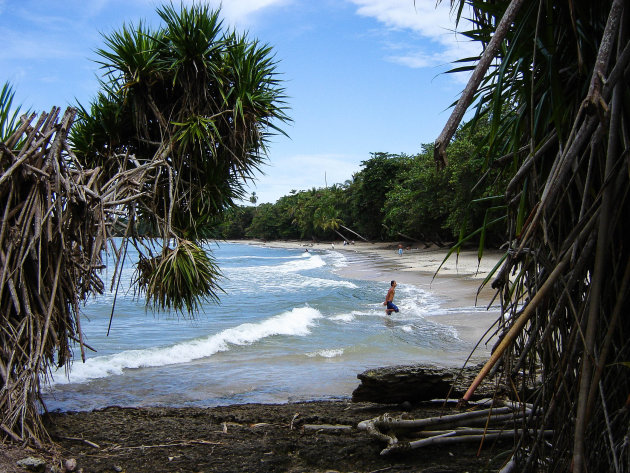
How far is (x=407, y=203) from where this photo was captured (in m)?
41.9

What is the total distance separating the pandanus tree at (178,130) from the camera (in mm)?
5277

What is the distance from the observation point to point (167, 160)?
552cm

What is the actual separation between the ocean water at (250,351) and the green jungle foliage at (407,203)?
1.85m

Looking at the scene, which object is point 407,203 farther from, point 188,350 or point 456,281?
point 188,350

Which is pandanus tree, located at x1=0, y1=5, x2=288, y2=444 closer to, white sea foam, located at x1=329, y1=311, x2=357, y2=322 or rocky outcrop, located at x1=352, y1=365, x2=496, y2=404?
rocky outcrop, located at x1=352, y1=365, x2=496, y2=404

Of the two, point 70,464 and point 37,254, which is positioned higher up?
point 37,254

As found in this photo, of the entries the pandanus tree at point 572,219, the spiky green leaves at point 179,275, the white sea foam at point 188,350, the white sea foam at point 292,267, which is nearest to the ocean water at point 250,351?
the white sea foam at point 188,350

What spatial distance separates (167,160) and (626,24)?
4670mm

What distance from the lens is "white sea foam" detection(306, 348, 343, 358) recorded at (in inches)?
409

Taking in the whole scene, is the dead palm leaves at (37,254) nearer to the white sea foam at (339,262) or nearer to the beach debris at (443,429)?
the beach debris at (443,429)

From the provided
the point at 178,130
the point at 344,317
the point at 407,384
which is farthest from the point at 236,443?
the point at 344,317

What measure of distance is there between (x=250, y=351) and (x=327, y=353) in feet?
6.21

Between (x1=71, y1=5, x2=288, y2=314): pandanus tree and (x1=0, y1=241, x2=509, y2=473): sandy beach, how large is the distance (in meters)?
1.26

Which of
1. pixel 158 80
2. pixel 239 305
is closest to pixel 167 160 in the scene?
pixel 158 80
